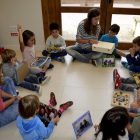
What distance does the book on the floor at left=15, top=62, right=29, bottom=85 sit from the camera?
7.56 feet

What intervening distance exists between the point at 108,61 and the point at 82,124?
1506 millimetres

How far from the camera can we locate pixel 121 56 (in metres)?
3.30

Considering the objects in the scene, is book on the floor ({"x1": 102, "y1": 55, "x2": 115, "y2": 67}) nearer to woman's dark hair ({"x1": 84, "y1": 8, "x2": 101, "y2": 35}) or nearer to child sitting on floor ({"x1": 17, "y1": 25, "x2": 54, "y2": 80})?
woman's dark hair ({"x1": 84, "y1": 8, "x2": 101, "y2": 35})

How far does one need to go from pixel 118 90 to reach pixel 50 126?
1.19 meters

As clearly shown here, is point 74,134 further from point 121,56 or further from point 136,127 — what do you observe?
point 121,56

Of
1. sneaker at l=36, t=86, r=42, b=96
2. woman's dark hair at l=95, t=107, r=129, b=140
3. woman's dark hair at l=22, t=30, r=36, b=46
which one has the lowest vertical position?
sneaker at l=36, t=86, r=42, b=96

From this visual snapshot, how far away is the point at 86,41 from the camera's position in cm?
309

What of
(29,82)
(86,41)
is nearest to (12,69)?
(29,82)

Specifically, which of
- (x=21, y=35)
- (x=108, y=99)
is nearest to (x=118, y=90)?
(x=108, y=99)

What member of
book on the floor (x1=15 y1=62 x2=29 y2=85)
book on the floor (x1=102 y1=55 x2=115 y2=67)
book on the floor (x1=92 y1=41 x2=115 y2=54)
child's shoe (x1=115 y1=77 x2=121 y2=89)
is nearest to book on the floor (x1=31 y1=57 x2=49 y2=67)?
book on the floor (x1=15 y1=62 x2=29 y2=85)

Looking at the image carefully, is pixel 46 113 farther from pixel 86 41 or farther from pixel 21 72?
pixel 86 41

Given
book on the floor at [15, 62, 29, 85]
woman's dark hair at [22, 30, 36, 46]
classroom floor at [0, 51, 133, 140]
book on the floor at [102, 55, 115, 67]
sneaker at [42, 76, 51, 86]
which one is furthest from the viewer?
book on the floor at [102, 55, 115, 67]

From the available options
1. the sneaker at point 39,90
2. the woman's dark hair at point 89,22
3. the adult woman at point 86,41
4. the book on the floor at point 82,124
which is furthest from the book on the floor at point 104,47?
the book on the floor at point 82,124

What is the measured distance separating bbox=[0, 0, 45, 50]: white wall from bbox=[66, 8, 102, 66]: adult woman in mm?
825
